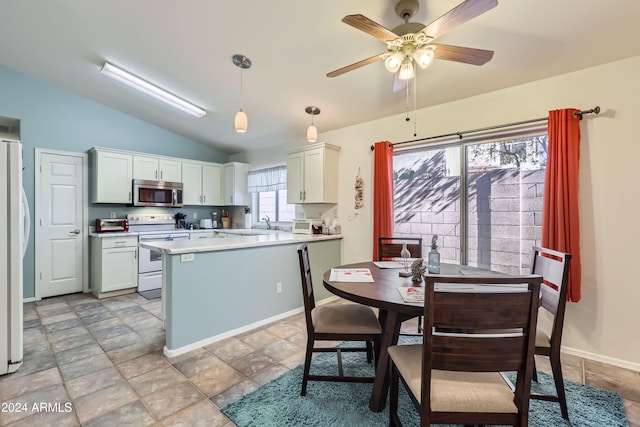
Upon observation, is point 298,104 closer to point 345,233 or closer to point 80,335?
point 345,233

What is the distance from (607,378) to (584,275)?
30.0 inches

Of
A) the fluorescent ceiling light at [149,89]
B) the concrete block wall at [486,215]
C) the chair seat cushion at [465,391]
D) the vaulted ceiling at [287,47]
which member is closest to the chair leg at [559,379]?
the chair seat cushion at [465,391]

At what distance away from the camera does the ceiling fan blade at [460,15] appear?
1415mm

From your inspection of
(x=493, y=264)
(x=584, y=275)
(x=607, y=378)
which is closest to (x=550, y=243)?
(x=584, y=275)

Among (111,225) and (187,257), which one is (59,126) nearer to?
(111,225)

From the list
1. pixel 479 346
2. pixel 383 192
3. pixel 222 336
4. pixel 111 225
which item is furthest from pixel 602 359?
pixel 111 225

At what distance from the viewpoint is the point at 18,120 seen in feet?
13.1

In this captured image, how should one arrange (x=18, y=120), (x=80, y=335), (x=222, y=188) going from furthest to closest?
(x=222, y=188) < (x=18, y=120) < (x=80, y=335)

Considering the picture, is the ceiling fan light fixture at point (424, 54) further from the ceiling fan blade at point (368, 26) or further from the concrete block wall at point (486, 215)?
the concrete block wall at point (486, 215)

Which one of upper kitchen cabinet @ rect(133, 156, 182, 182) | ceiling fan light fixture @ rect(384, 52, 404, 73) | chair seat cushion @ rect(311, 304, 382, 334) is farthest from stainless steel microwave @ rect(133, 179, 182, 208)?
ceiling fan light fixture @ rect(384, 52, 404, 73)

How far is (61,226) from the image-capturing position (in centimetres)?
424

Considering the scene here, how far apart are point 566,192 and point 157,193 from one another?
5.35 metres

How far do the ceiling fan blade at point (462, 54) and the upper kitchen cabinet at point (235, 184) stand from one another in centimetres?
430

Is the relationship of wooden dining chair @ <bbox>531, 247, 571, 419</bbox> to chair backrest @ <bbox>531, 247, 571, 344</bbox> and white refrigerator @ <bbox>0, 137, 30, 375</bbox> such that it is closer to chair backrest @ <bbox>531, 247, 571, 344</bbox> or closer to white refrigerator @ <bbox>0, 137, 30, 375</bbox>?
chair backrest @ <bbox>531, 247, 571, 344</bbox>
